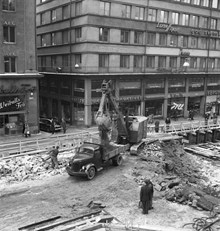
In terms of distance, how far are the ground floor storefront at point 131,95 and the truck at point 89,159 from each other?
18694 mm

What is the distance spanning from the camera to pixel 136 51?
45.5 meters

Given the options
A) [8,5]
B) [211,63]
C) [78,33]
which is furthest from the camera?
[211,63]

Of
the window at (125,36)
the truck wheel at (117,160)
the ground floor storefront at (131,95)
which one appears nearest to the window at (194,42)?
the ground floor storefront at (131,95)

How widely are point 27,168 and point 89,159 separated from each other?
5.57 m

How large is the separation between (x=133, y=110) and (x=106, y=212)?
102 ft

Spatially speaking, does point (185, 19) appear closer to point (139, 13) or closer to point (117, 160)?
point (139, 13)

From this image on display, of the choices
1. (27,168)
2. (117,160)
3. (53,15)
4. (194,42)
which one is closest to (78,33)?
(53,15)

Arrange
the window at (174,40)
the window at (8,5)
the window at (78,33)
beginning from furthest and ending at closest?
the window at (174,40)
the window at (78,33)
the window at (8,5)

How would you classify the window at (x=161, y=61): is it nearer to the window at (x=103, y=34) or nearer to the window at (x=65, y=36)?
the window at (x=103, y=34)

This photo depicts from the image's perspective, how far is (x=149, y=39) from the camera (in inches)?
1843

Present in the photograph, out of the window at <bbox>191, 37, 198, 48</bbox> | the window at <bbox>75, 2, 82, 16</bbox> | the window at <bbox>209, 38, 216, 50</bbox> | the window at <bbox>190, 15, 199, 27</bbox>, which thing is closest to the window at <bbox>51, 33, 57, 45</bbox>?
the window at <bbox>75, 2, 82, 16</bbox>

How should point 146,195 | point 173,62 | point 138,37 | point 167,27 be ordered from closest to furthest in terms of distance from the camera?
point 146,195
point 138,37
point 167,27
point 173,62

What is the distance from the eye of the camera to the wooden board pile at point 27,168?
74.9 ft

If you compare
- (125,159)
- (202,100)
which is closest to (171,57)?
(202,100)
